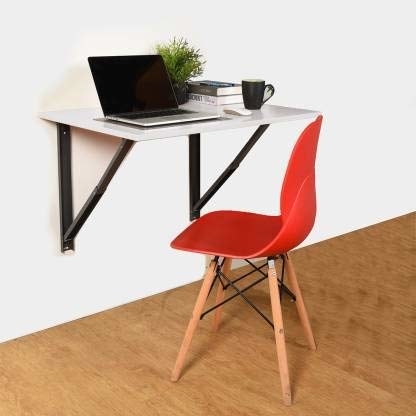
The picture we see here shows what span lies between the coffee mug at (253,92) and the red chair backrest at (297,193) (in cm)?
41

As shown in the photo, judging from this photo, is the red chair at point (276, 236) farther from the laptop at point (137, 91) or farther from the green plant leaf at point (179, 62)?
the green plant leaf at point (179, 62)

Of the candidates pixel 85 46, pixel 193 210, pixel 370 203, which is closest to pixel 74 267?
pixel 193 210

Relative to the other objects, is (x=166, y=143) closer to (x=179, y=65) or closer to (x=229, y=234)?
(x=179, y=65)

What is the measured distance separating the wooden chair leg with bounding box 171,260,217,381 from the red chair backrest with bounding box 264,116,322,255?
210 millimetres

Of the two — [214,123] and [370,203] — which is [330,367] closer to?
[214,123]

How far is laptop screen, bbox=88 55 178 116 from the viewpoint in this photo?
2.36 metres

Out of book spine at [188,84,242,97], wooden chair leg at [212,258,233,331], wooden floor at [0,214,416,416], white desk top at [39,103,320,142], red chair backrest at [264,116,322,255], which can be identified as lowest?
wooden floor at [0,214,416,416]

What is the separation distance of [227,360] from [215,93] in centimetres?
93

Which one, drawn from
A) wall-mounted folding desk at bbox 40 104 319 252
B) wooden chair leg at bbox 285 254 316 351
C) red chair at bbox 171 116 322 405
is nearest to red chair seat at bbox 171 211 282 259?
red chair at bbox 171 116 322 405

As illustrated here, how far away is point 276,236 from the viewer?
2209 millimetres

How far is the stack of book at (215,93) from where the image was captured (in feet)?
8.54

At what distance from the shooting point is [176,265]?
3.09m

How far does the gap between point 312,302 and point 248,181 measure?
2.16 ft

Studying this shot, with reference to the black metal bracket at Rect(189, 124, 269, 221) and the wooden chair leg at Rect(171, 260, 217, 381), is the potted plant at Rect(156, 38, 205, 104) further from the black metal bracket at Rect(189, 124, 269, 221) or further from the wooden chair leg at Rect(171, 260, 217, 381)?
the wooden chair leg at Rect(171, 260, 217, 381)
